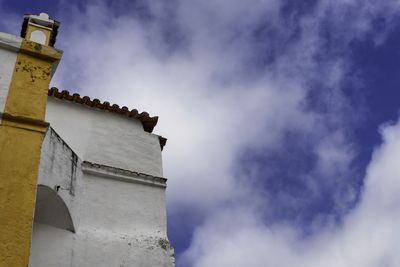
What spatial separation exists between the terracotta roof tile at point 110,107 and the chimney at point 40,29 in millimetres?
2536

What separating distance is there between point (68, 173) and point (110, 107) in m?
2.57

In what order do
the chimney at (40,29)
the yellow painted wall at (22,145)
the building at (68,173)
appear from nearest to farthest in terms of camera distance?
the yellow painted wall at (22,145) < the building at (68,173) < the chimney at (40,29)

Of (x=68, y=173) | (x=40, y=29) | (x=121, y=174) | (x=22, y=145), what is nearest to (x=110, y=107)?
(x=121, y=174)

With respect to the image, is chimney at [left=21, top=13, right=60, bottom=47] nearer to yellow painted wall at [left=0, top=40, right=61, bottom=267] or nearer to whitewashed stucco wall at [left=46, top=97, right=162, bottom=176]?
yellow painted wall at [left=0, top=40, right=61, bottom=267]

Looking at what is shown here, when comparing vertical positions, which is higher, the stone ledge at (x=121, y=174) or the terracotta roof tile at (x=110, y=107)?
the terracotta roof tile at (x=110, y=107)

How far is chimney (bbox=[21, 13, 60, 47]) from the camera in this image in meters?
7.09

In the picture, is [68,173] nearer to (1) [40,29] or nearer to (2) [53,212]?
(2) [53,212]

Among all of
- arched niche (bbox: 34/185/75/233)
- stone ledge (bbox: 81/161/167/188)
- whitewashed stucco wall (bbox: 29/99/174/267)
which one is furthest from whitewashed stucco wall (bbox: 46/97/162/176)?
arched niche (bbox: 34/185/75/233)

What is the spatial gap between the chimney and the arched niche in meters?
2.26

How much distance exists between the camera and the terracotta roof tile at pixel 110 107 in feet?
32.2

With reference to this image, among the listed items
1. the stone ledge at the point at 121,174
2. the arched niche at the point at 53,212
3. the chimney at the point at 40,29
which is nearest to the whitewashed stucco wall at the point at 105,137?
the stone ledge at the point at 121,174

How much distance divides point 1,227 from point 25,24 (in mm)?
3556

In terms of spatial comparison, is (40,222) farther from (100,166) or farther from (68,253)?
(100,166)

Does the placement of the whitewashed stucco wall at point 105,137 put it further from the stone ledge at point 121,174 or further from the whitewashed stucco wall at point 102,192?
the stone ledge at point 121,174
